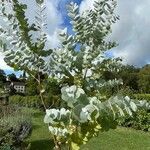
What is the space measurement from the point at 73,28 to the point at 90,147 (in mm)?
10652

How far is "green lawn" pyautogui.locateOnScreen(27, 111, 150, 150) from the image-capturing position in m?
13.6

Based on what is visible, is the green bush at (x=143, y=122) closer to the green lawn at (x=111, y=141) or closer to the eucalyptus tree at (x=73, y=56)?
the green lawn at (x=111, y=141)

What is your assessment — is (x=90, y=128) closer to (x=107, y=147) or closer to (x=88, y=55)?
(x=88, y=55)

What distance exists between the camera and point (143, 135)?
53.1 ft

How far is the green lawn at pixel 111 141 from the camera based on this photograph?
1355 centimetres

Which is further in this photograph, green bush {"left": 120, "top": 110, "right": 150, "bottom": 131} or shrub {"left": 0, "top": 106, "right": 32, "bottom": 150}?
green bush {"left": 120, "top": 110, "right": 150, "bottom": 131}

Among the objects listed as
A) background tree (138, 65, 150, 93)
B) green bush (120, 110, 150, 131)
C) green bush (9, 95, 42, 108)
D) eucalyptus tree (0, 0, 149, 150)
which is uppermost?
background tree (138, 65, 150, 93)

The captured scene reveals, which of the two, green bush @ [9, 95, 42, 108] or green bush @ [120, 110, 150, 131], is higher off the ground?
green bush @ [9, 95, 42, 108]

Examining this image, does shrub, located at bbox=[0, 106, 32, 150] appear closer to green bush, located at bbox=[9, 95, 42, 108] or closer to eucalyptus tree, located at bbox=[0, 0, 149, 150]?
eucalyptus tree, located at bbox=[0, 0, 149, 150]

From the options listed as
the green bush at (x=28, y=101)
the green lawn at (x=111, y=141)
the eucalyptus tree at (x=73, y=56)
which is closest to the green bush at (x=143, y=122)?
the green lawn at (x=111, y=141)

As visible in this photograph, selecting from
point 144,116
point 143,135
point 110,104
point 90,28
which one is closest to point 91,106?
point 110,104

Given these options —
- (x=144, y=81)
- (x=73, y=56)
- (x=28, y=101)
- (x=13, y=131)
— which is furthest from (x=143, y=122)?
(x=144, y=81)

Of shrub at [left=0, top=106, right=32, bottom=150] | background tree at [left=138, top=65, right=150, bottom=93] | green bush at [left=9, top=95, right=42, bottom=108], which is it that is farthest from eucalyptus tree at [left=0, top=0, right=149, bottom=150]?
background tree at [left=138, top=65, right=150, bottom=93]

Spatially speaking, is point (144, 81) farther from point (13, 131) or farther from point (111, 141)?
point (13, 131)
